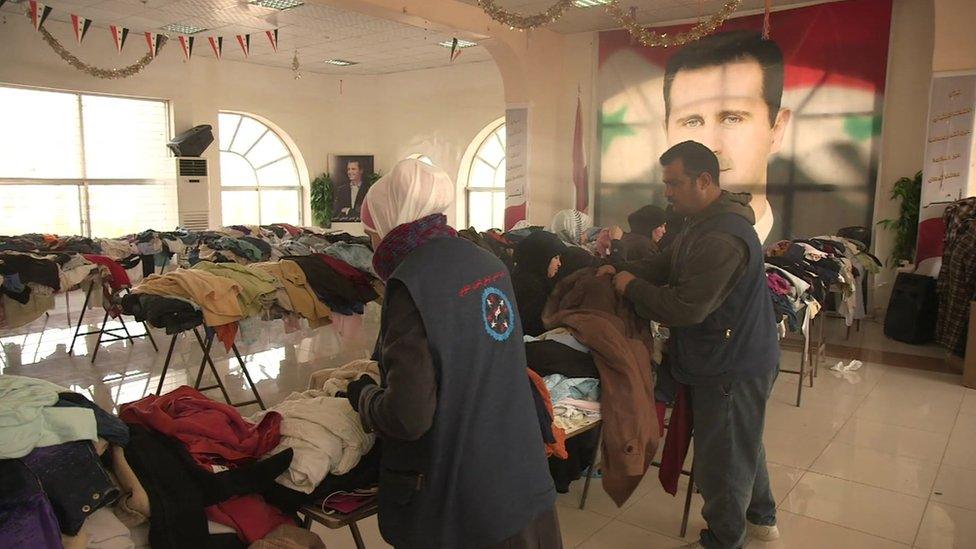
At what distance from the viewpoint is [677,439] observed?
2.85m

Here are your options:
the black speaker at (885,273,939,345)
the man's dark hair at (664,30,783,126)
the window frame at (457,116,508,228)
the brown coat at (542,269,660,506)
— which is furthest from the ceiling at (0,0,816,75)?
the brown coat at (542,269,660,506)

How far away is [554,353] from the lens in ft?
9.50

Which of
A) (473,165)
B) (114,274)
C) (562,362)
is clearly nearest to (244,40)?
(473,165)

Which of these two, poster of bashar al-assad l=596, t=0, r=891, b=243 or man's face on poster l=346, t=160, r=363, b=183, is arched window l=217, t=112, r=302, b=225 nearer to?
man's face on poster l=346, t=160, r=363, b=183

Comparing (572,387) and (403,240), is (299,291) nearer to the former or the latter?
(572,387)

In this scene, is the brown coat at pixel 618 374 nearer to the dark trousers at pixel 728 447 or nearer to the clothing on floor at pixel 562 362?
the clothing on floor at pixel 562 362

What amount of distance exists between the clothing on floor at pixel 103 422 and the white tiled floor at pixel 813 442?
1.52 metres

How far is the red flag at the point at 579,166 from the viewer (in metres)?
9.95

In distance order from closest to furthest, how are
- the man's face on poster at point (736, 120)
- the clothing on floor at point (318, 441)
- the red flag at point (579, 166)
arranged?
the clothing on floor at point (318, 441) → the man's face on poster at point (736, 120) → the red flag at point (579, 166)

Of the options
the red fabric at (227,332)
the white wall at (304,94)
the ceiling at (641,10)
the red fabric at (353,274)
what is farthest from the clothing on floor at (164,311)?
the white wall at (304,94)

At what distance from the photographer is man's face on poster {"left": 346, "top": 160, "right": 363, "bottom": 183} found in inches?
514

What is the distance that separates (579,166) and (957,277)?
16.9ft

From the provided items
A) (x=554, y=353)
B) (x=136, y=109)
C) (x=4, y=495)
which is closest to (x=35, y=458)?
(x=4, y=495)

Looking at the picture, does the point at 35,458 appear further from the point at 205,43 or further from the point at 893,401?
the point at 205,43
